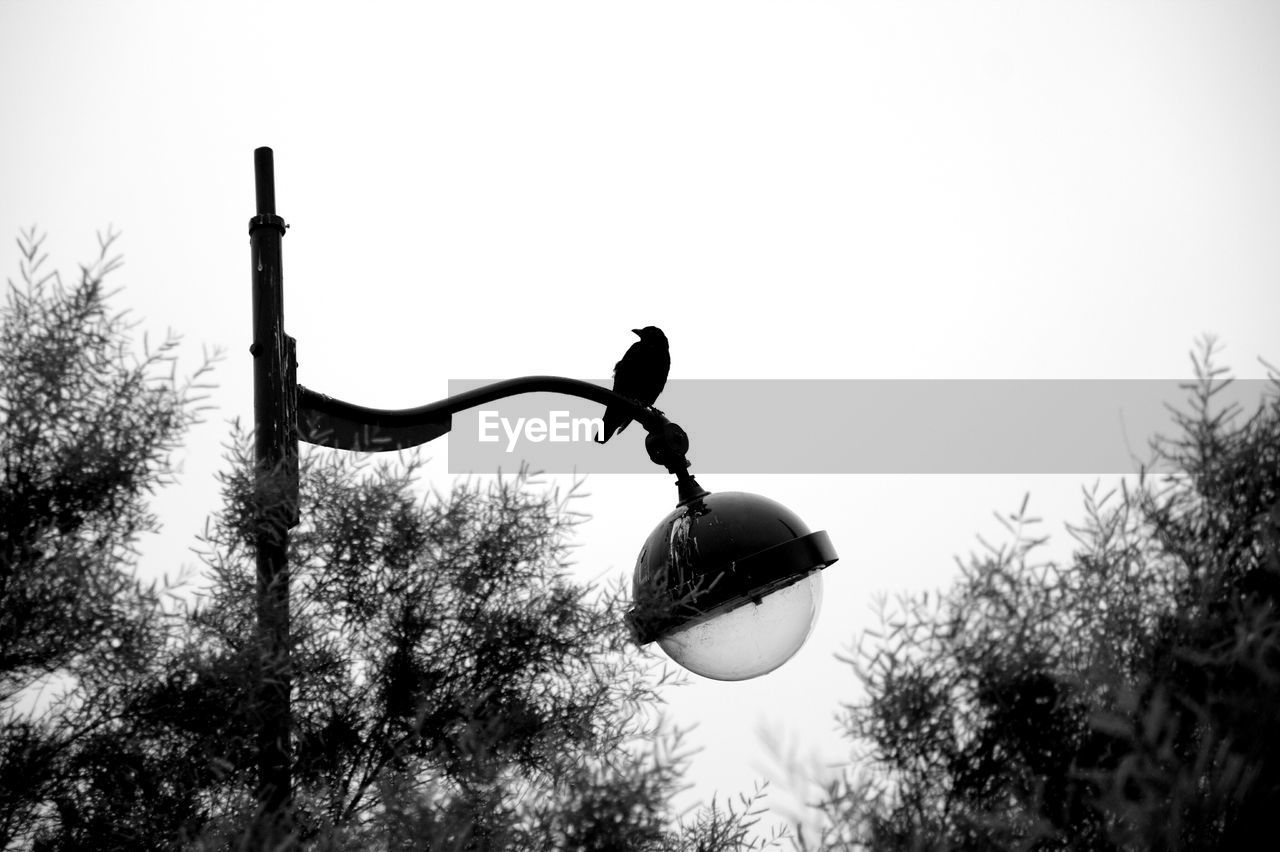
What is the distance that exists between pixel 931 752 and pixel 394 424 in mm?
2130

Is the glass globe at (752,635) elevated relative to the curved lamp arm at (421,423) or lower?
lower

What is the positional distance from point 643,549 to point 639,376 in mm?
918

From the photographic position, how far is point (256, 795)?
384cm

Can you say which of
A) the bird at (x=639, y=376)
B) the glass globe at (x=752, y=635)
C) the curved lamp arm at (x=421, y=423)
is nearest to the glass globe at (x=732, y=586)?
the glass globe at (x=752, y=635)

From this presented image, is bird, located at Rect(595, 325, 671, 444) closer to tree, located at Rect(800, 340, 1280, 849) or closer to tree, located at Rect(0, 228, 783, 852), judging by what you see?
tree, located at Rect(0, 228, 783, 852)

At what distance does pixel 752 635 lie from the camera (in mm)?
4219

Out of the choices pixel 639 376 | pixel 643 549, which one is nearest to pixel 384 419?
pixel 643 549

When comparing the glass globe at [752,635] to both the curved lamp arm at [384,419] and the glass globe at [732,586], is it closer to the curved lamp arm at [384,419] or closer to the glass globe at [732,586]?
the glass globe at [732,586]

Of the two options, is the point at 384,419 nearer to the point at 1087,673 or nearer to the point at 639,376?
the point at 639,376

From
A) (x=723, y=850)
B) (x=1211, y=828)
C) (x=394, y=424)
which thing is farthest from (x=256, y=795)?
(x=1211, y=828)

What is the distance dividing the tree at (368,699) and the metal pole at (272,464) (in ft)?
0.29

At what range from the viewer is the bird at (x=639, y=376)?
498 cm

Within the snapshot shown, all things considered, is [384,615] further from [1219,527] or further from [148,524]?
[1219,527]

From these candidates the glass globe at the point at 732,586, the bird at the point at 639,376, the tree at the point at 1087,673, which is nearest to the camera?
the tree at the point at 1087,673
